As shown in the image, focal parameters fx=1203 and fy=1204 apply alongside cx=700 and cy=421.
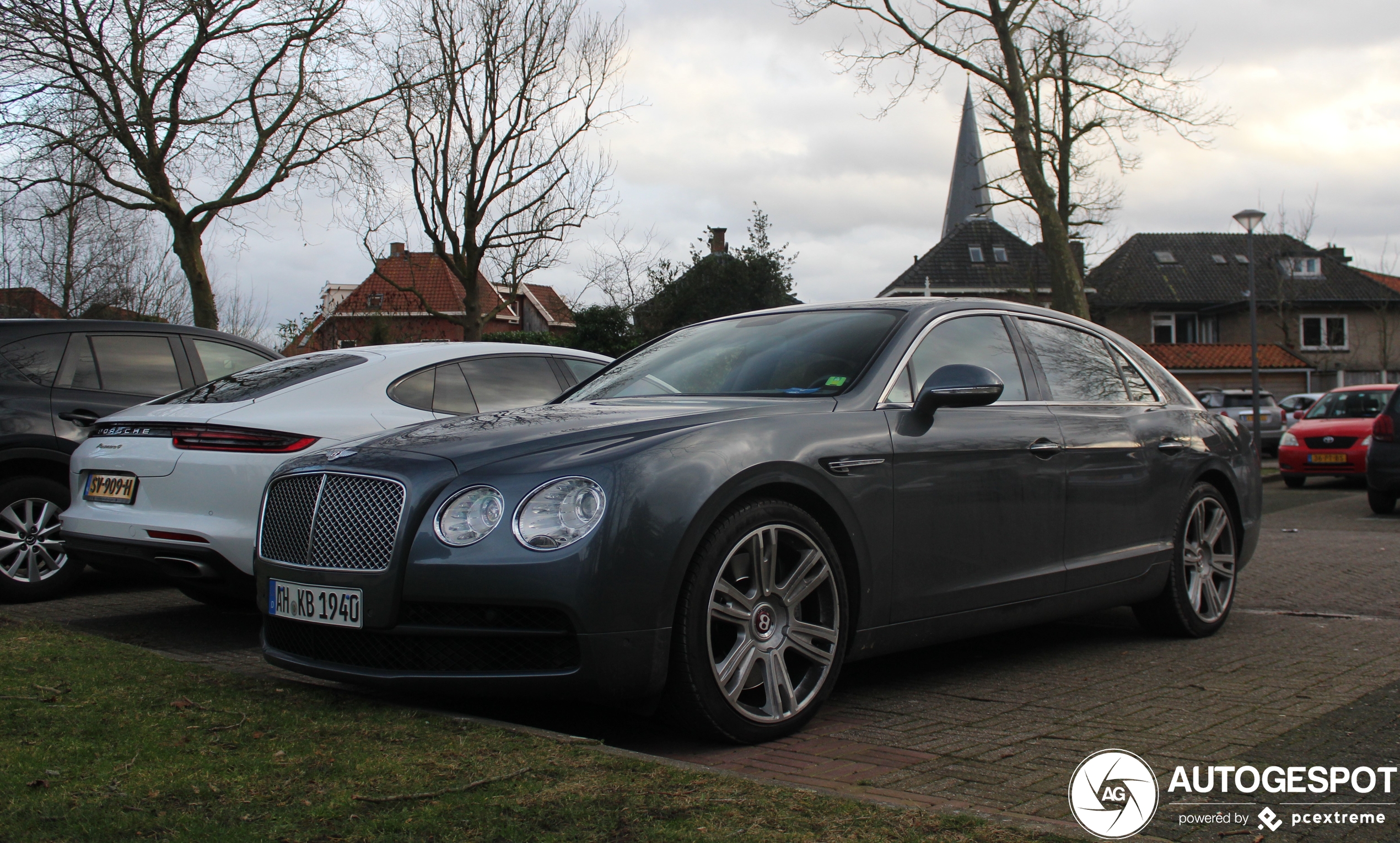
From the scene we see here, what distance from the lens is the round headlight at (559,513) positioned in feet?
11.8

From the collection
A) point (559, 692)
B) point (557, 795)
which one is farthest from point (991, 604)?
point (557, 795)

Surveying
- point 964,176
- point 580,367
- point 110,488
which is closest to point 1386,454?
point 580,367

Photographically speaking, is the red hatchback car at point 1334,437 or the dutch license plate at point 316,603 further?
the red hatchback car at point 1334,437

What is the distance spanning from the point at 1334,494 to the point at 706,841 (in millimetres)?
17158

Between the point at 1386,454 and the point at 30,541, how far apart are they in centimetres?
1315

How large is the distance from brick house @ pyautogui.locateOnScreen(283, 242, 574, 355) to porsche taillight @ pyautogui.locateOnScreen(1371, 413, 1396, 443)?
1837 centimetres

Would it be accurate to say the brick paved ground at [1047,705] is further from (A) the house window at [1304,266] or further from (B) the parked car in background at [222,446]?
(A) the house window at [1304,266]

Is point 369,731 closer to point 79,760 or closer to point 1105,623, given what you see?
point 79,760

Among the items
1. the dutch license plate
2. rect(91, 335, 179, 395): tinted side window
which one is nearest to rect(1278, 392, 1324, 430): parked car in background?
rect(91, 335, 179, 395): tinted side window

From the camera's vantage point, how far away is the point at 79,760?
133 inches

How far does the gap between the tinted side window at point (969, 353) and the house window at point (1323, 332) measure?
58.0 meters

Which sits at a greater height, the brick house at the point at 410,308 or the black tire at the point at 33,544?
the brick house at the point at 410,308

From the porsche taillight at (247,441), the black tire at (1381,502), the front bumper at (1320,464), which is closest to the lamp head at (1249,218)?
the front bumper at (1320,464)

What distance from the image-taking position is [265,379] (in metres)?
6.53
